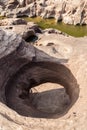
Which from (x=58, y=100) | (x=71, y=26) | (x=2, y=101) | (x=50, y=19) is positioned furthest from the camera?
(x=50, y=19)

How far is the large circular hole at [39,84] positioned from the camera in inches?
526

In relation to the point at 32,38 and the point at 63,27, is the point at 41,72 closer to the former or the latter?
the point at 32,38

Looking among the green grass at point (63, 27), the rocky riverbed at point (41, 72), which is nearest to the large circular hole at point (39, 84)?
the rocky riverbed at point (41, 72)

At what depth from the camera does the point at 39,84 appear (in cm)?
1569

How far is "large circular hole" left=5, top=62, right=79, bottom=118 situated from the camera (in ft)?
43.9

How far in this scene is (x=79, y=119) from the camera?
436 inches

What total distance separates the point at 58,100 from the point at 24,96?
273 cm

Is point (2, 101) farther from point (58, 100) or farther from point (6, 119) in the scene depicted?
point (58, 100)

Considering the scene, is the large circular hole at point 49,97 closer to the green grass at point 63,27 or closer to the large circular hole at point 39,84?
the large circular hole at point 39,84

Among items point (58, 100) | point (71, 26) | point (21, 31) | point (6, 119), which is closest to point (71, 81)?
point (58, 100)

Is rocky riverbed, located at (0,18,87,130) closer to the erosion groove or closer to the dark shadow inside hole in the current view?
the erosion groove

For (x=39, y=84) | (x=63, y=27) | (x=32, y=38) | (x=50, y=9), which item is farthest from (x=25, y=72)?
(x=50, y=9)

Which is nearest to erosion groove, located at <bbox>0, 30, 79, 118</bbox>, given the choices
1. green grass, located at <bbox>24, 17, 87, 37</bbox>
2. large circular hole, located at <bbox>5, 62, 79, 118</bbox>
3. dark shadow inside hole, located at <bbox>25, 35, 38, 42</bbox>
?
large circular hole, located at <bbox>5, 62, 79, 118</bbox>

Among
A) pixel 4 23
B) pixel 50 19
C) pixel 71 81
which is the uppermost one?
pixel 71 81
